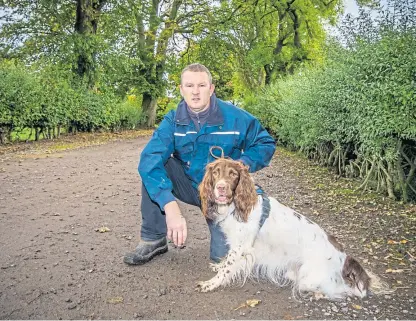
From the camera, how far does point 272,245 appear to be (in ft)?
11.9

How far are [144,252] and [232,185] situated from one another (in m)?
1.35

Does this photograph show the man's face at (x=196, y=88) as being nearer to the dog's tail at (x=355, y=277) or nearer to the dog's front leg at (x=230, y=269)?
the dog's front leg at (x=230, y=269)

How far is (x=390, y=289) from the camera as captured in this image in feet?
12.0

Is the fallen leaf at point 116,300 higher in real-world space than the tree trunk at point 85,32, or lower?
lower

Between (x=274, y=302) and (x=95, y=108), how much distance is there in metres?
18.7

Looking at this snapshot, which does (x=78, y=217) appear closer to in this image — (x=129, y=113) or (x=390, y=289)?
(x=390, y=289)

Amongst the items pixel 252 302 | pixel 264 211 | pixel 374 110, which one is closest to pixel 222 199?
pixel 264 211

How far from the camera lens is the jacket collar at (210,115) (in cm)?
394

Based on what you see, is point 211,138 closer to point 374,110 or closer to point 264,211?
point 264,211

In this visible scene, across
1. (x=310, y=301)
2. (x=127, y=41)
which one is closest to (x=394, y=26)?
(x=310, y=301)

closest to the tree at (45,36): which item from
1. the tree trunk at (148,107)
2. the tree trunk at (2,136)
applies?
the tree trunk at (2,136)

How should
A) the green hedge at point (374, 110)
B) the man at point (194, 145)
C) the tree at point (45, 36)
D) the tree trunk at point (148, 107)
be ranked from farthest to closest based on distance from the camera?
the tree trunk at point (148, 107), the tree at point (45, 36), the green hedge at point (374, 110), the man at point (194, 145)

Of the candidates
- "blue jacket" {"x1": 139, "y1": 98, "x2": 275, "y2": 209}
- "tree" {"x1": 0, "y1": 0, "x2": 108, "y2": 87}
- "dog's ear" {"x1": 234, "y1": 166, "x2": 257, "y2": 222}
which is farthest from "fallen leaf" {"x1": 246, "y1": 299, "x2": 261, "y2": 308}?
"tree" {"x1": 0, "y1": 0, "x2": 108, "y2": 87}

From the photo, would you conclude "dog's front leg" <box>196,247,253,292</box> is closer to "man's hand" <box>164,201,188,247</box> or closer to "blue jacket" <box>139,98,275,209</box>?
"man's hand" <box>164,201,188,247</box>
